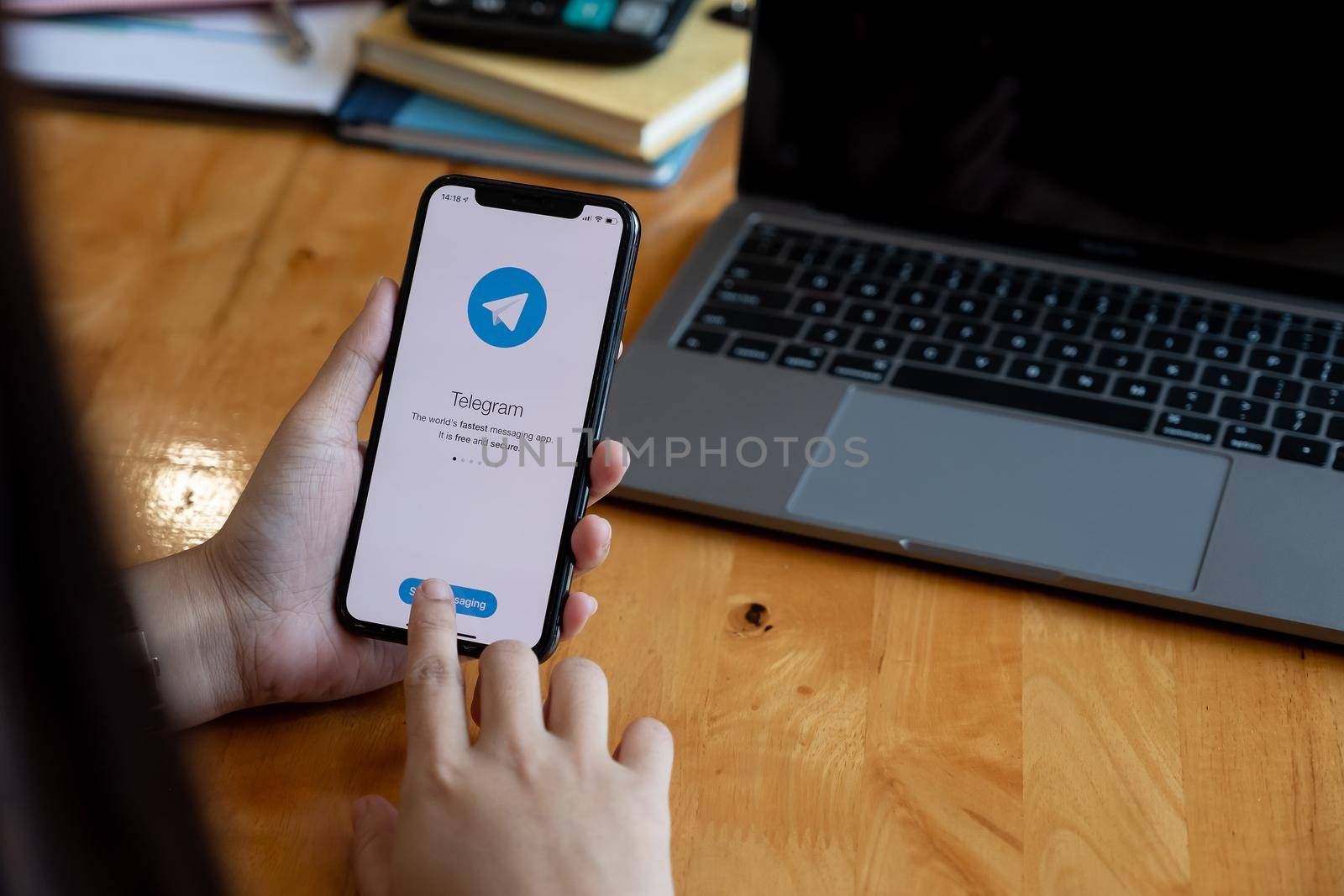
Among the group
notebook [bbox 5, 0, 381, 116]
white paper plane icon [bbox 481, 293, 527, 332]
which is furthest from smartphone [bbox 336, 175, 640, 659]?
notebook [bbox 5, 0, 381, 116]

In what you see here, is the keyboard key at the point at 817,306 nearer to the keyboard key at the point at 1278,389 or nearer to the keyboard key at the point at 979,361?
the keyboard key at the point at 979,361

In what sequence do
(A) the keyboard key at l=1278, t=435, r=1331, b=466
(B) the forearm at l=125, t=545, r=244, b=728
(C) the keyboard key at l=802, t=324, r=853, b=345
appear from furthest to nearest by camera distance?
(C) the keyboard key at l=802, t=324, r=853, b=345, (A) the keyboard key at l=1278, t=435, r=1331, b=466, (B) the forearm at l=125, t=545, r=244, b=728

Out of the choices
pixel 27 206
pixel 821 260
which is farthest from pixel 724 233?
pixel 27 206

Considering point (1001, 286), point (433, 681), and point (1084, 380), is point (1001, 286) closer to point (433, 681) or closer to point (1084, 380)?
point (1084, 380)

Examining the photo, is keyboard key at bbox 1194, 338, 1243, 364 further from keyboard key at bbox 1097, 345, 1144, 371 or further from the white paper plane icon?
the white paper plane icon

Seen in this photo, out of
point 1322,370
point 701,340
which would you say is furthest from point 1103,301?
point 701,340


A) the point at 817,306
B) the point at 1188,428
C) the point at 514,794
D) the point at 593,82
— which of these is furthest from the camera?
the point at 593,82

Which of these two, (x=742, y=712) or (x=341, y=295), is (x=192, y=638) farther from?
(x=341, y=295)

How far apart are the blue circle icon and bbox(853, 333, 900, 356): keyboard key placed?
0.23 m

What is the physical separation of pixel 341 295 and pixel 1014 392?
46 cm

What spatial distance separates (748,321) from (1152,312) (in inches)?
9.9

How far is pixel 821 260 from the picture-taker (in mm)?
766

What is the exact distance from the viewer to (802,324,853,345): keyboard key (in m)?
0.70

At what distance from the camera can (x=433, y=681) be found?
1.45ft
